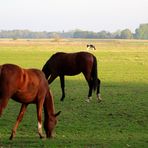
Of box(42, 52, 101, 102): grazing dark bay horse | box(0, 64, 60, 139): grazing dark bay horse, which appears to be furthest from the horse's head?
box(42, 52, 101, 102): grazing dark bay horse

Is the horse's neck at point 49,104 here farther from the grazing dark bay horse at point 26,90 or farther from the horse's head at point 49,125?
the horse's head at point 49,125

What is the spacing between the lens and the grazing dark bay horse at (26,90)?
8.80 metres

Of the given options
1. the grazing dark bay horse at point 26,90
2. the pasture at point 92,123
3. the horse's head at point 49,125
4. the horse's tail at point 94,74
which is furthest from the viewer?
the horse's tail at point 94,74

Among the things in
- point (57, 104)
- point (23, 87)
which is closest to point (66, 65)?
point (57, 104)

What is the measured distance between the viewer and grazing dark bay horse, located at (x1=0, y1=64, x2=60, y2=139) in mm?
8797

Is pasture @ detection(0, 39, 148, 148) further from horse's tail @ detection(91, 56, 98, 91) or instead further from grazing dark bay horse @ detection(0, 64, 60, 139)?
horse's tail @ detection(91, 56, 98, 91)

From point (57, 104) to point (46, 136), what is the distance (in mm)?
5393

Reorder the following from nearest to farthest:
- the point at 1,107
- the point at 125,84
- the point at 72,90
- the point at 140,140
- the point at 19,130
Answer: the point at 1,107 < the point at 140,140 < the point at 19,130 < the point at 72,90 < the point at 125,84

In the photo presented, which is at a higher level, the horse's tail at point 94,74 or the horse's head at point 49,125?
the horse's head at point 49,125

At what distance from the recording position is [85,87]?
20.3 m

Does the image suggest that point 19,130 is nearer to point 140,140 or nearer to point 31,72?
point 31,72

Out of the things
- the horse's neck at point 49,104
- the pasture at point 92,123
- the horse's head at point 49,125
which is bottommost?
the pasture at point 92,123

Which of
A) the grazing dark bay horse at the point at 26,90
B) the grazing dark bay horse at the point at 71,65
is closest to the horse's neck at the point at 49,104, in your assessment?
the grazing dark bay horse at the point at 26,90

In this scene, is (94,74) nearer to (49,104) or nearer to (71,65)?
(71,65)
